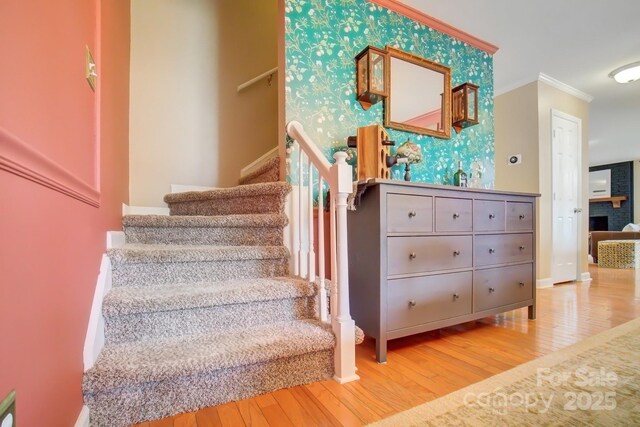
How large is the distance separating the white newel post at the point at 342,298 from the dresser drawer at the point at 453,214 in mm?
676

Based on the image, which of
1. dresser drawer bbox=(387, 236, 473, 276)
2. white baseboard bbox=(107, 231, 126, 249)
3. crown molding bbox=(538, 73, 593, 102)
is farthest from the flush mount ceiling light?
white baseboard bbox=(107, 231, 126, 249)

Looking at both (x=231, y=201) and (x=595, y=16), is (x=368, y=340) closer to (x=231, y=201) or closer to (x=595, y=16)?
(x=231, y=201)

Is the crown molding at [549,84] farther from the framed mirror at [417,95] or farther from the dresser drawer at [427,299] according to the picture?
the dresser drawer at [427,299]

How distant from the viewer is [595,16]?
7.66ft

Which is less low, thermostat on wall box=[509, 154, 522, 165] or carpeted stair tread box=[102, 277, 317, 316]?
thermostat on wall box=[509, 154, 522, 165]

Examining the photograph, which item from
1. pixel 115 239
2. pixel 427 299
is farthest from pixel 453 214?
pixel 115 239

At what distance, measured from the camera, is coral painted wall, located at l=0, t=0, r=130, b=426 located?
54 cm

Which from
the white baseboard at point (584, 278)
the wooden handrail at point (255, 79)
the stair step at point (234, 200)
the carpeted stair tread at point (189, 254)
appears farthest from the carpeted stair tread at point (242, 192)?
the white baseboard at point (584, 278)

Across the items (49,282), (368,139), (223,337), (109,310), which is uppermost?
(368,139)

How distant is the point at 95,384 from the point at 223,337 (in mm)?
416

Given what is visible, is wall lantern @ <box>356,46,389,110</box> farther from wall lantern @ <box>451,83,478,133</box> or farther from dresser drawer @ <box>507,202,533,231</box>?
dresser drawer @ <box>507,202,533,231</box>

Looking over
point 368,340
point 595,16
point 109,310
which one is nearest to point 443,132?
point 595,16

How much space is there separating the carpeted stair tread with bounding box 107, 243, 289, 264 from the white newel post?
1.37ft

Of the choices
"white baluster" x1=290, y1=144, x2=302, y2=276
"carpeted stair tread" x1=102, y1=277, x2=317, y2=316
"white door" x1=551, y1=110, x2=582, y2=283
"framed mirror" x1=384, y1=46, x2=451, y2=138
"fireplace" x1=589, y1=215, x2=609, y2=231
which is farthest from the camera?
"fireplace" x1=589, y1=215, x2=609, y2=231
